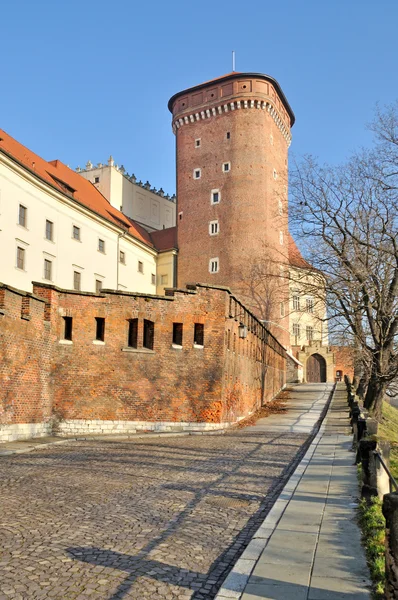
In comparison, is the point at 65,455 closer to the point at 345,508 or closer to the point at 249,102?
the point at 345,508

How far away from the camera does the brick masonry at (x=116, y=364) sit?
18391 mm

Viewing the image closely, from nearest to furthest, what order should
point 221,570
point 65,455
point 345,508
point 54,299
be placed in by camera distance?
point 221,570 → point 345,508 → point 65,455 → point 54,299

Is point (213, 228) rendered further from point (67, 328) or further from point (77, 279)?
point (67, 328)

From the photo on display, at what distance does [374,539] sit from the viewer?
602cm

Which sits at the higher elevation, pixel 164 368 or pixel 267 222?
pixel 267 222

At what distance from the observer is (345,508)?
7.86 meters

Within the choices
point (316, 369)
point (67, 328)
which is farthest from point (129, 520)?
point (316, 369)

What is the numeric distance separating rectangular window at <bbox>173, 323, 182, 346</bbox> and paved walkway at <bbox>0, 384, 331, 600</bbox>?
6516mm

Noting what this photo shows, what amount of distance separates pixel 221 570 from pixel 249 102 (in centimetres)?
5177

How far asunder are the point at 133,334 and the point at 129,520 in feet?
45.4

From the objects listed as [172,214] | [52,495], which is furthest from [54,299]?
[172,214]

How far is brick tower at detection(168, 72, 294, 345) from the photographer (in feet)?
168

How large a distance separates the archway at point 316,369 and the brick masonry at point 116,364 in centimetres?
4329

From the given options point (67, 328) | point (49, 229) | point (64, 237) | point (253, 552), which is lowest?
point (253, 552)
